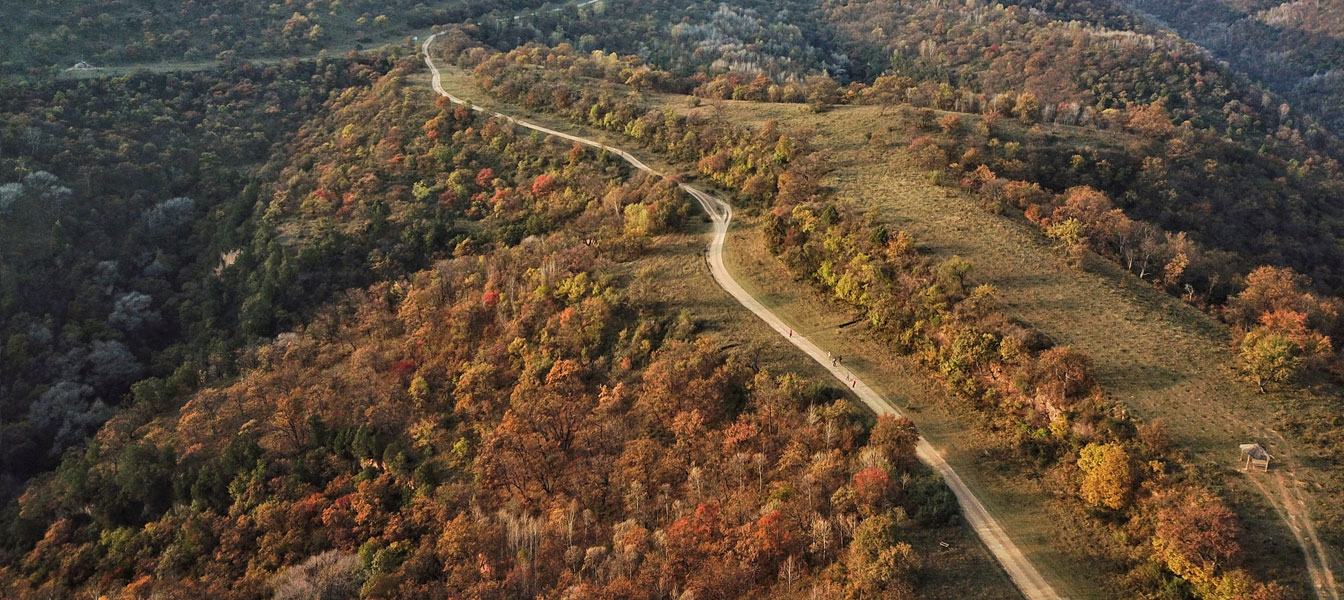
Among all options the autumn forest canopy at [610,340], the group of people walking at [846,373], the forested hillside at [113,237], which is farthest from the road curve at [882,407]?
the forested hillside at [113,237]

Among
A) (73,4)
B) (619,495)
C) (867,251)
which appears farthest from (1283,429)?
(73,4)

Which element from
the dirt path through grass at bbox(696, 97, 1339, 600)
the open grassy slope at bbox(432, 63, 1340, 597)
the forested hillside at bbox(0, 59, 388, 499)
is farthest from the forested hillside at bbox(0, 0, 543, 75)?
the dirt path through grass at bbox(696, 97, 1339, 600)

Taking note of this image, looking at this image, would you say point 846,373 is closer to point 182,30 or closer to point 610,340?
point 610,340

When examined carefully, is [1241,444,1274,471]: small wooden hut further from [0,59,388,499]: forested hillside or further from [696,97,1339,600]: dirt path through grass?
[0,59,388,499]: forested hillside

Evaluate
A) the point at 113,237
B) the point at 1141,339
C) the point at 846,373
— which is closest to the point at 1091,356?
the point at 1141,339

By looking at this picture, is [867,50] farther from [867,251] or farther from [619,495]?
[619,495]

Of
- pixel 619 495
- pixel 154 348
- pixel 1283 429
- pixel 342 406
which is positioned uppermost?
pixel 1283 429
